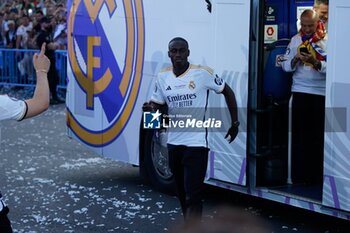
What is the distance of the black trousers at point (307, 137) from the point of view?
829cm

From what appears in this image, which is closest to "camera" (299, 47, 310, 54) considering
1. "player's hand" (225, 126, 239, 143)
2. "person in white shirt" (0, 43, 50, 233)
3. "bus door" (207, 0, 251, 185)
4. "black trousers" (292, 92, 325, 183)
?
"black trousers" (292, 92, 325, 183)

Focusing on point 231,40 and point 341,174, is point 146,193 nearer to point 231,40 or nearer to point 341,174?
point 231,40

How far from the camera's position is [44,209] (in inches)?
353

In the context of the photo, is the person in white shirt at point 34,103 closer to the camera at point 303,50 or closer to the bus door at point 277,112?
the bus door at point 277,112

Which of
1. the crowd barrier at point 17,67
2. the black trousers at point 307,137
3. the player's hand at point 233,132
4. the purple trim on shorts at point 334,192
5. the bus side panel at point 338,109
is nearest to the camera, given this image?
the bus side panel at point 338,109

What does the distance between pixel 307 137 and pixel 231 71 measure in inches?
46.3

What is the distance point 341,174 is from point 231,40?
1.88 m

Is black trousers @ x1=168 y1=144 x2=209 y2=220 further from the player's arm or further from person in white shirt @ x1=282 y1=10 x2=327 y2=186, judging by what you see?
the player's arm

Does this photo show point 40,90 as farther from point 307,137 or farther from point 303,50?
point 307,137

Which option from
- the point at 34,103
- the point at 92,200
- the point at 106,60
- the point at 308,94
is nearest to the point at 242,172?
the point at 308,94

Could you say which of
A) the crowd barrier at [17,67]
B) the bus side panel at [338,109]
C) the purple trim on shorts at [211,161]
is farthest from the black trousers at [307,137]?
the crowd barrier at [17,67]

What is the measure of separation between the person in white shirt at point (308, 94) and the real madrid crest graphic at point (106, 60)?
81.4 inches

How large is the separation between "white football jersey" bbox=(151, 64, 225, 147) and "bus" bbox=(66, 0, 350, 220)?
93 cm

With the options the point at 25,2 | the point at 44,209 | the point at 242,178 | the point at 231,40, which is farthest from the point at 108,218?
the point at 25,2
